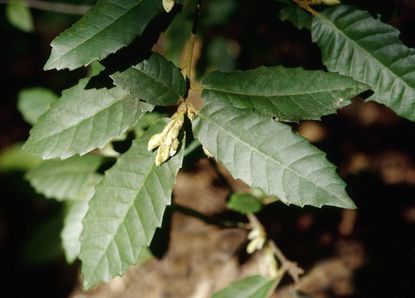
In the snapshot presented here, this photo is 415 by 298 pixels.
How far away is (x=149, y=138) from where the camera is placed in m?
1.13

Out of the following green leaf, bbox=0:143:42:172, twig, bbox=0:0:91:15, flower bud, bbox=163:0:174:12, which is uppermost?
flower bud, bbox=163:0:174:12

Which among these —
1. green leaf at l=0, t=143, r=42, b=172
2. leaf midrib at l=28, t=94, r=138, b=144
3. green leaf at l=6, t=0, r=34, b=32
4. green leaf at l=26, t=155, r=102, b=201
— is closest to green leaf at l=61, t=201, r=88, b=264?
green leaf at l=26, t=155, r=102, b=201

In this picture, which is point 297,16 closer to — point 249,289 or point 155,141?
point 155,141

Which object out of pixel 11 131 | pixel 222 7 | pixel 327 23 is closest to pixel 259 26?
pixel 222 7

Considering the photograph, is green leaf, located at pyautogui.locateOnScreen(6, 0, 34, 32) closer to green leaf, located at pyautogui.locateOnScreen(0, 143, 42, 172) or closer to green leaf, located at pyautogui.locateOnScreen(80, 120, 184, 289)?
green leaf, located at pyautogui.locateOnScreen(0, 143, 42, 172)

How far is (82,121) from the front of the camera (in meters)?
1.16

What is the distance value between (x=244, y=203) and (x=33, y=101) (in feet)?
4.10

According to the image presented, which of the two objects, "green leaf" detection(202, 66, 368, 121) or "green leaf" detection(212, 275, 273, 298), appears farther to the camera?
"green leaf" detection(212, 275, 273, 298)

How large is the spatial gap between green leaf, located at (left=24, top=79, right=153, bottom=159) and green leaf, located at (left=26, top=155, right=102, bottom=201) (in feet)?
2.57

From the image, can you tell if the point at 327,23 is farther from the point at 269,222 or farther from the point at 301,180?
the point at 269,222

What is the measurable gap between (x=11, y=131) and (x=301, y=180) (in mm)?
3665

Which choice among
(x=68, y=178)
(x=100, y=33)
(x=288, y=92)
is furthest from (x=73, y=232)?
(x=288, y=92)

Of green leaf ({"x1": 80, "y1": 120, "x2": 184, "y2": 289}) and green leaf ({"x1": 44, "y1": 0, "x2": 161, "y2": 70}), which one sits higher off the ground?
green leaf ({"x1": 44, "y1": 0, "x2": 161, "y2": 70})

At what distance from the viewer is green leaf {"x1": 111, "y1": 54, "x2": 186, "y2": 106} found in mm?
1062
